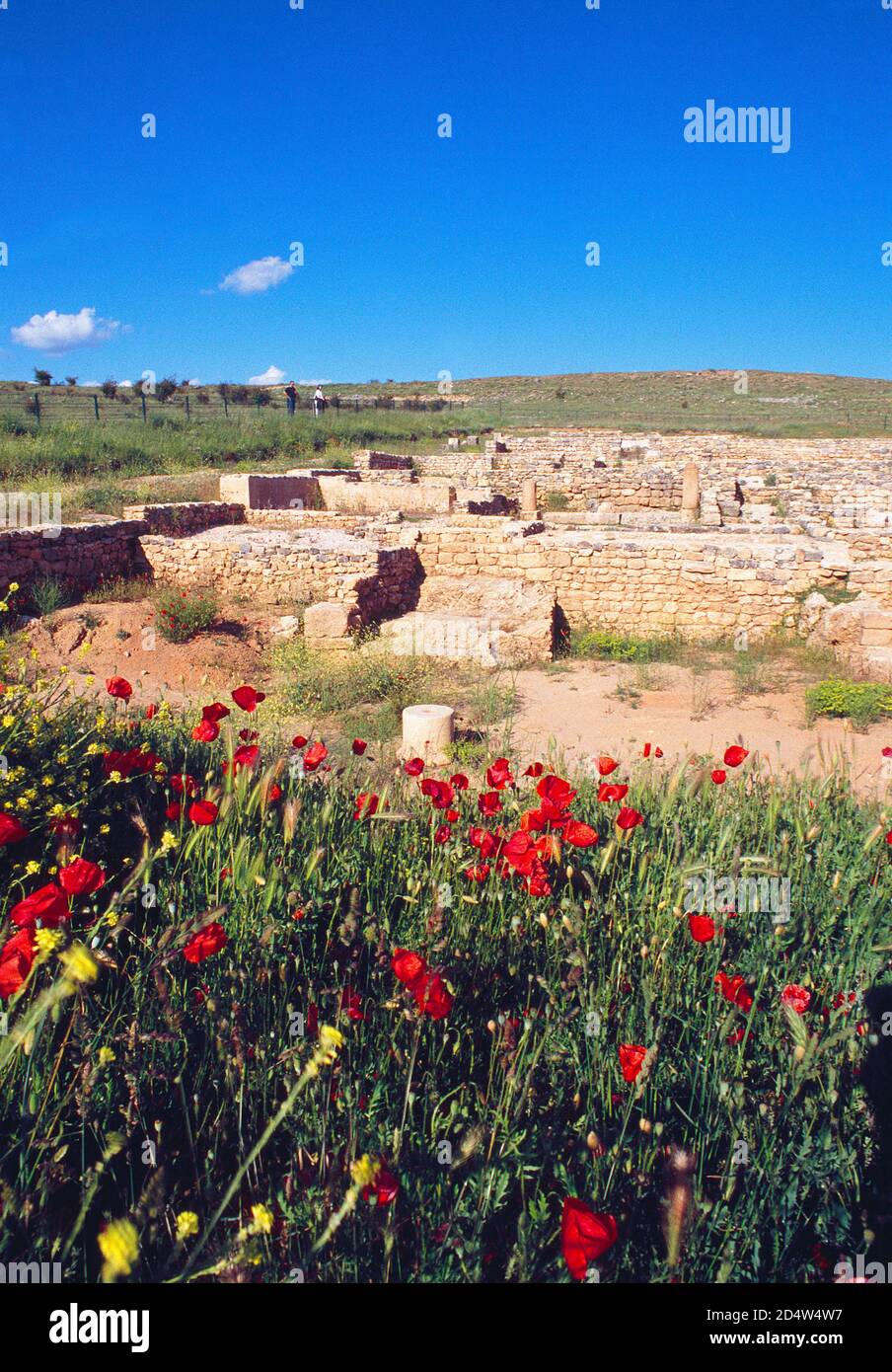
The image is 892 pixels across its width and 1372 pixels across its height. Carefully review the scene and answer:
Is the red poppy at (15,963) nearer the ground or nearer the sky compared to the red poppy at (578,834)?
nearer the sky

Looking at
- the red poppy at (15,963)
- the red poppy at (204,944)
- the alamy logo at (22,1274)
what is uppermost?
the red poppy at (15,963)

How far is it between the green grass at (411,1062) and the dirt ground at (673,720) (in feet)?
11.8

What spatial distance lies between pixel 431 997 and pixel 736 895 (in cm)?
160

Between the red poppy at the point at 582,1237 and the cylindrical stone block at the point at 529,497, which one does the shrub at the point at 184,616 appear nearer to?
the red poppy at the point at 582,1237

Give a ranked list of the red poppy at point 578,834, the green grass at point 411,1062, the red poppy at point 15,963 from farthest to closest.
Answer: the red poppy at point 578,834, the green grass at point 411,1062, the red poppy at point 15,963

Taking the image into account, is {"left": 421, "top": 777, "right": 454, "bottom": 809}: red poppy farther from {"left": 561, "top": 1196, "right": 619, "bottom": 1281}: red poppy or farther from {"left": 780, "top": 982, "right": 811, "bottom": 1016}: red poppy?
{"left": 561, "top": 1196, "right": 619, "bottom": 1281}: red poppy

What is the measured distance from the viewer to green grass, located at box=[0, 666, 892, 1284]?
5.78 feet

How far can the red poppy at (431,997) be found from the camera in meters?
1.78

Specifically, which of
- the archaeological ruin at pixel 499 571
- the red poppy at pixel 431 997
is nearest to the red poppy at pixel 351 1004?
the red poppy at pixel 431 997

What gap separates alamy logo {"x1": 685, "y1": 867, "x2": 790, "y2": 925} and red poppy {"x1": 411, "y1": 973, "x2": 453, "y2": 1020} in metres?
1.22
